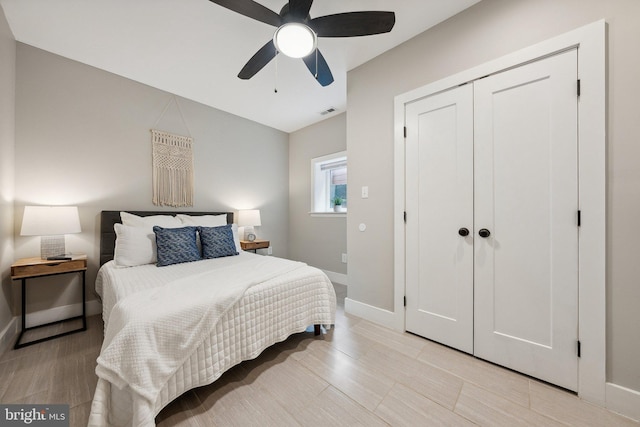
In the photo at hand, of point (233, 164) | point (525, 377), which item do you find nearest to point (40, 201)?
point (233, 164)

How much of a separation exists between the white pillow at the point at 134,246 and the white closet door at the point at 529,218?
2883mm

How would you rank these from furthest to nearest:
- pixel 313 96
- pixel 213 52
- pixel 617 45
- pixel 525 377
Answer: pixel 313 96 → pixel 213 52 → pixel 525 377 → pixel 617 45

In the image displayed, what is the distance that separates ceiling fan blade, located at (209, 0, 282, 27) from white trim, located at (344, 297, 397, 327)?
248 cm

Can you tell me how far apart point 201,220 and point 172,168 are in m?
0.79

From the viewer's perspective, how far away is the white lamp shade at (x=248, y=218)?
3592 mm

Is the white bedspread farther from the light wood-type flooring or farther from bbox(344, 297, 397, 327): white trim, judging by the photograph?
bbox(344, 297, 397, 327): white trim

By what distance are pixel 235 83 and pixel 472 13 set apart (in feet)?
7.74

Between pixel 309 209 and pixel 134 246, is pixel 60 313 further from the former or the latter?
pixel 309 209

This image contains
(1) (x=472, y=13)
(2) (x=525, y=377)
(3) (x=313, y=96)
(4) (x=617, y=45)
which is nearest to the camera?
(4) (x=617, y=45)

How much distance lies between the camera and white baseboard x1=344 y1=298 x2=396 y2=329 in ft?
7.39

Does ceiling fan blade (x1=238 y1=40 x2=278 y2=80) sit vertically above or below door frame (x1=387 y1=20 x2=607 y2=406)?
above

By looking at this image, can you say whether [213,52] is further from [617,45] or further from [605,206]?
[605,206]

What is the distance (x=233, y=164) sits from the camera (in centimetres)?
369

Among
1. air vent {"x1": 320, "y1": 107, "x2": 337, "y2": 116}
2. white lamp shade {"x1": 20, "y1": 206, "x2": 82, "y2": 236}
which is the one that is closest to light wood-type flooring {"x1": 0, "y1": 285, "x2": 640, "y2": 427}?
white lamp shade {"x1": 20, "y1": 206, "x2": 82, "y2": 236}
